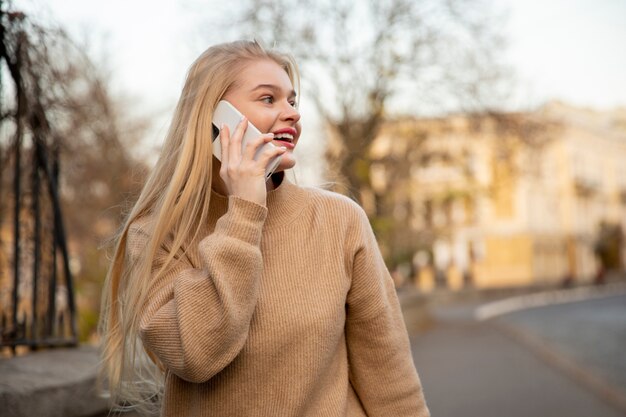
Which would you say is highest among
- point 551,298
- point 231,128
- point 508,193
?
point 231,128

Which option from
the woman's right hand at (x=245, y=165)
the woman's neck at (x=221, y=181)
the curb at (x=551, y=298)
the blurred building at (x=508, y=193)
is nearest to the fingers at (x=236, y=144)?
the woman's right hand at (x=245, y=165)

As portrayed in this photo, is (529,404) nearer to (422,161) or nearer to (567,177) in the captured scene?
(422,161)

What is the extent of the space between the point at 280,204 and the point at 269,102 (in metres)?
0.31

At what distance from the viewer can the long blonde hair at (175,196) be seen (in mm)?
2461

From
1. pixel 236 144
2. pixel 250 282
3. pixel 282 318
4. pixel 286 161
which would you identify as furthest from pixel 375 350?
pixel 236 144

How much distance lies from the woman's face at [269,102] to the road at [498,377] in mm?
6838

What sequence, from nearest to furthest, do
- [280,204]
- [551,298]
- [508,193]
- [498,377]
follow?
1. [280,204]
2. [498,377]
3. [508,193]
4. [551,298]

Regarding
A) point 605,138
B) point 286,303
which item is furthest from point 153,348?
point 605,138

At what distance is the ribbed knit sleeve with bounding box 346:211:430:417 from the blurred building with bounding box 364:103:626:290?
55.9 feet

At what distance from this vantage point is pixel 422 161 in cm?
2309

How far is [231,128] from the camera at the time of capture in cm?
246

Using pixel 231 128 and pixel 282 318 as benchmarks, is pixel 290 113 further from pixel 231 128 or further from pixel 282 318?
pixel 282 318

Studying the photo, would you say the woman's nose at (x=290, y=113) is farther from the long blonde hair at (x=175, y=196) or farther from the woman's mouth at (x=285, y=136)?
the long blonde hair at (x=175, y=196)

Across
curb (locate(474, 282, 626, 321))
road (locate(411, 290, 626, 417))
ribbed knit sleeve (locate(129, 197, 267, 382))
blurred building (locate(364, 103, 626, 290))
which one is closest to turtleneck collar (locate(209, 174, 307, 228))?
ribbed knit sleeve (locate(129, 197, 267, 382))
